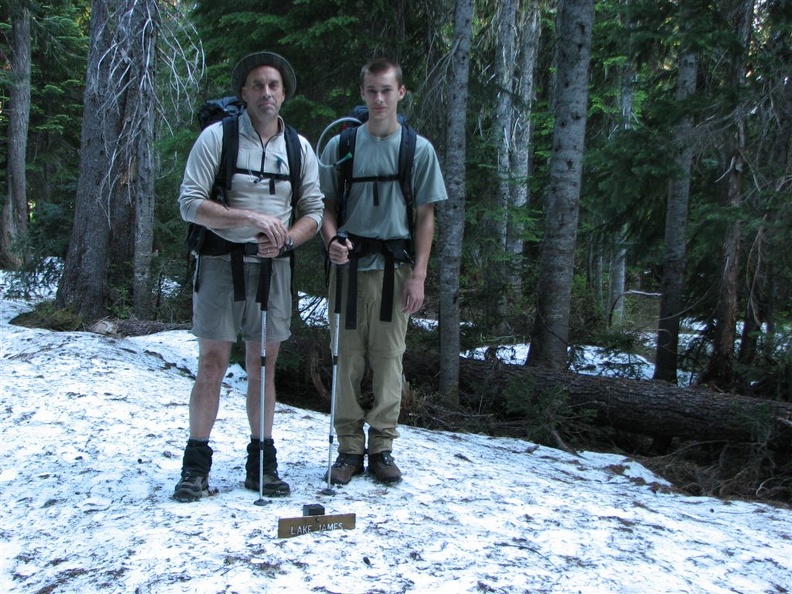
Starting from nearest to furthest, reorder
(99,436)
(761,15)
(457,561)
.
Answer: (457,561), (99,436), (761,15)

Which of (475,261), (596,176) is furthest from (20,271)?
(596,176)

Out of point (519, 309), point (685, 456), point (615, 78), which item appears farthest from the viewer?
point (615, 78)

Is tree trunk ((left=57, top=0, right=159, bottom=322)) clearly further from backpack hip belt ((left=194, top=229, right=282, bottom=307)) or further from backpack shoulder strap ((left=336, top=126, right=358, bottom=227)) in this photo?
backpack hip belt ((left=194, top=229, right=282, bottom=307))

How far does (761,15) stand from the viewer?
732cm

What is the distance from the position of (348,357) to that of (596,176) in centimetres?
646

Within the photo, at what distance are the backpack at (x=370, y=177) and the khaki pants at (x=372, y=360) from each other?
44cm

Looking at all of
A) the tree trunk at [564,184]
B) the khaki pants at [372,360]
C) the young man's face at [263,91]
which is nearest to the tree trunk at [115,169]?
the tree trunk at [564,184]

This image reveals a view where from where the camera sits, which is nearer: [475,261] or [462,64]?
[462,64]

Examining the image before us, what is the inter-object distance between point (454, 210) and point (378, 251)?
3368 mm

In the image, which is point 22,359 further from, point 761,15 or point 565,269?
point 761,15

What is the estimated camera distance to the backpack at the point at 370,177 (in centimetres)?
404

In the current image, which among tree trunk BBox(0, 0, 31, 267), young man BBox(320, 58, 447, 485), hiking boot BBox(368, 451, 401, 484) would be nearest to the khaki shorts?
young man BBox(320, 58, 447, 485)

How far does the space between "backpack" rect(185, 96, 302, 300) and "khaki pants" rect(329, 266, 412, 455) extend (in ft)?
2.43

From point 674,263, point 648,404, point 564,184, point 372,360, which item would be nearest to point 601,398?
point 648,404
